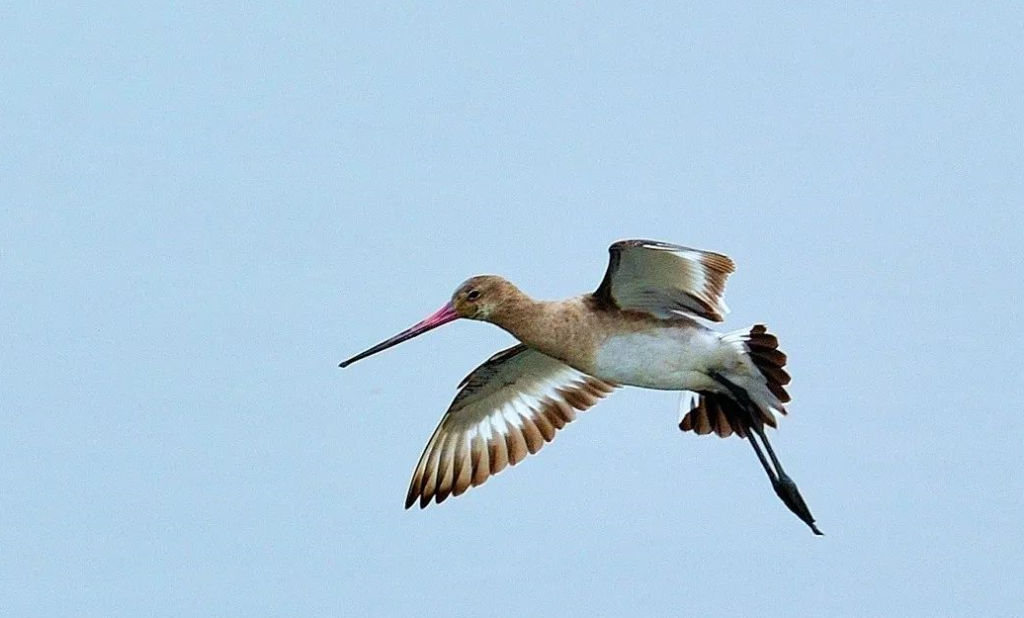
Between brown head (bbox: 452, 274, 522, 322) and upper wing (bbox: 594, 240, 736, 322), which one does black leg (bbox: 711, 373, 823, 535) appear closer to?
upper wing (bbox: 594, 240, 736, 322)

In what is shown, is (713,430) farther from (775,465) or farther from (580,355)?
(580,355)

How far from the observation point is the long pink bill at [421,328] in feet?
40.1

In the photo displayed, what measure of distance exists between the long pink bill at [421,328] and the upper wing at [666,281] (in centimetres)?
91

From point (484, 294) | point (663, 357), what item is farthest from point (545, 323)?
point (663, 357)

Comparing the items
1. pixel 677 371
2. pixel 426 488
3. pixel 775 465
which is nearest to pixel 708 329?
pixel 677 371

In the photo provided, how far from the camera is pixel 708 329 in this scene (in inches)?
488

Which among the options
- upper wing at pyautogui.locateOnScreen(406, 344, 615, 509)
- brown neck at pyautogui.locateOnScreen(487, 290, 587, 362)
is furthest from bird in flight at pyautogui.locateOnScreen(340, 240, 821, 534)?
upper wing at pyautogui.locateOnScreen(406, 344, 615, 509)

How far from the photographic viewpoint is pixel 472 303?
483 inches

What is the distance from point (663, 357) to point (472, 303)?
1.21 m

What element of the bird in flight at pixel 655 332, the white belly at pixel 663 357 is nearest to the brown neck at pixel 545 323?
the bird in flight at pixel 655 332

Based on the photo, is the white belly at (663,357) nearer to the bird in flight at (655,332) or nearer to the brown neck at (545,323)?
the bird in flight at (655,332)

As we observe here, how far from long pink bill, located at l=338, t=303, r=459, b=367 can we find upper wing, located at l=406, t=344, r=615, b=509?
125 cm

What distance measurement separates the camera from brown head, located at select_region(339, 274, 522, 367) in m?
12.2

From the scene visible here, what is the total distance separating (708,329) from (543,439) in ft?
5.76
